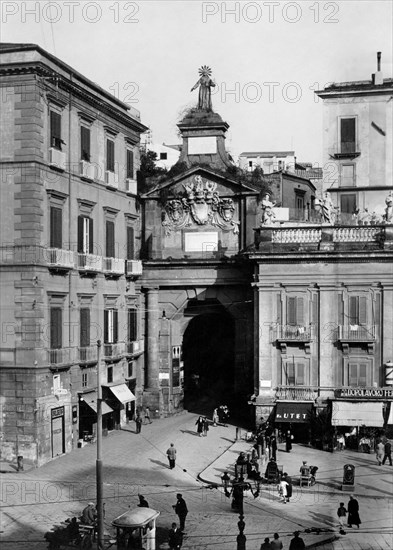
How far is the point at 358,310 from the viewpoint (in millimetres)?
47000

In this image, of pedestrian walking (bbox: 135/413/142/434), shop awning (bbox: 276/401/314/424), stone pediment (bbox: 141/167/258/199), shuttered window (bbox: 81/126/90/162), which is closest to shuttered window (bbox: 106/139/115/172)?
shuttered window (bbox: 81/126/90/162)

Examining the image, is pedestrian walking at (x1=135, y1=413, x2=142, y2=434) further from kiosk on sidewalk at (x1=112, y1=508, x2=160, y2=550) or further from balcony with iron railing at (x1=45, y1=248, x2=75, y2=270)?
kiosk on sidewalk at (x1=112, y1=508, x2=160, y2=550)

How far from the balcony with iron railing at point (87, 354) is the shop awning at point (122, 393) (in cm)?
350

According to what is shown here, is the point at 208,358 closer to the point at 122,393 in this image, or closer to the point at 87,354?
the point at 122,393

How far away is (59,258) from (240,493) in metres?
15.1

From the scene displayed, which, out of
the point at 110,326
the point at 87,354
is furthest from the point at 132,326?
the point at 87,354

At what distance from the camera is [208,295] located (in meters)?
53.0

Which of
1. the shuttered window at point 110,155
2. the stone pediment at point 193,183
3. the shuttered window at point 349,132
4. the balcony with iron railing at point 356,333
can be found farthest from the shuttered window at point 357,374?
the shuttered window at point 110,155

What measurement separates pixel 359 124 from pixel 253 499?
24.8m

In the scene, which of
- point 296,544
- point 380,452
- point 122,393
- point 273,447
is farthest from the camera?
point 122,393

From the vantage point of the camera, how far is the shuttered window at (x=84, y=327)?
4391 cm

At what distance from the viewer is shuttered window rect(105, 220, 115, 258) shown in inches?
1863

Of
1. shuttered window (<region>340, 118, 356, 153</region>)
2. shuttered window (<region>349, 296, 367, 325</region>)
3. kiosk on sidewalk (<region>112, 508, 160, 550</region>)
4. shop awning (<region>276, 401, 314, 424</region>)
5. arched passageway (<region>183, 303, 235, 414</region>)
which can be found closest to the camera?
kiosk on sidewalk (<region>112, 508, 160, 550</region>)

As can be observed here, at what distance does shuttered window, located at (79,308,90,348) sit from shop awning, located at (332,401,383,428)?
12.7 metres
